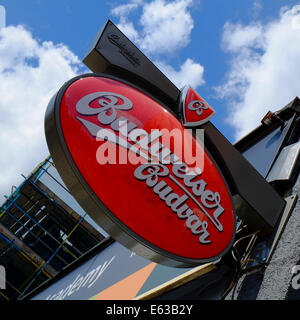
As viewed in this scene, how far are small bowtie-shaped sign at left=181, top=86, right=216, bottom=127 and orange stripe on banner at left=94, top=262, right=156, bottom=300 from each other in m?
2.02

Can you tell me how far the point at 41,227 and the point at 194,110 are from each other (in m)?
15.1

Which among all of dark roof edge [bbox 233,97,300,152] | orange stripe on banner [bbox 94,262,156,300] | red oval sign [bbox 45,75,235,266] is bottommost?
orange stripe on banner [bbox 94,262,156,300]

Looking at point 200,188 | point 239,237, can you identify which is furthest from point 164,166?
point 239,237

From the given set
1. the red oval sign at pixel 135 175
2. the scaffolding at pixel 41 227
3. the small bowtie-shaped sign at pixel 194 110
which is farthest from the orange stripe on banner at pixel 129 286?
the scaffolding at pixel 41 227

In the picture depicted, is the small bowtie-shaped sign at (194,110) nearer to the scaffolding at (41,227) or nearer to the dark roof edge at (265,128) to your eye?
the dark roof edge at (265,128)

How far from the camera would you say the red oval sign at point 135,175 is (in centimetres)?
289

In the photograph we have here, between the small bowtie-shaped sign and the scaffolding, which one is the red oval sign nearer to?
the small bowtie-shaped sign

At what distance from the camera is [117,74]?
3846 millimetres

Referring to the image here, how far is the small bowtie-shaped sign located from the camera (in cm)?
386

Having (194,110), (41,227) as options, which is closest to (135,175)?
(194,110)

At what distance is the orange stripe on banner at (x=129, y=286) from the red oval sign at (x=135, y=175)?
1877 millimetres

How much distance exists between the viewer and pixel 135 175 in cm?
306

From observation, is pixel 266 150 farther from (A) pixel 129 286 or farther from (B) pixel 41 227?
(B) pixel 41 227

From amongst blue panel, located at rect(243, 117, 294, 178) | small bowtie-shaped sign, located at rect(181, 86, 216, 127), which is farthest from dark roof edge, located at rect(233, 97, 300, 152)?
small bowtie-shaped sign, located at rect(181, 86, 216, 127)
